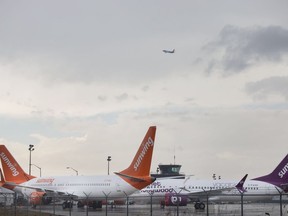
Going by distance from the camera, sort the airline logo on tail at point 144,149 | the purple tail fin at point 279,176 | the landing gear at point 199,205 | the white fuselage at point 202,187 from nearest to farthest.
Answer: the landing gear at point 199,205 < the airline logo on tail at point 144,149 < the white fuselage at point 202,187 < the purple tail fin at point 279,176

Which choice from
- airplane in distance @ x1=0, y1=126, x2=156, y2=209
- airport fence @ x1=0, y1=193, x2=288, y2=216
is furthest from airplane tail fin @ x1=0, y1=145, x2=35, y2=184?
airport fence @ x1=0, y1=193, x2=288, y2=216

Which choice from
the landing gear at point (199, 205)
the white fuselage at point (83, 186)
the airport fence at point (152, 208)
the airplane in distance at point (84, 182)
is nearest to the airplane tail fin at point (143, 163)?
the airplane in distance at point (84, 182)

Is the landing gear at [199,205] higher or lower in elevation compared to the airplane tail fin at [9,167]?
lower

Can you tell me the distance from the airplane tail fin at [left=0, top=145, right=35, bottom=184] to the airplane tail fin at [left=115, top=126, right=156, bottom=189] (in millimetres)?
14728

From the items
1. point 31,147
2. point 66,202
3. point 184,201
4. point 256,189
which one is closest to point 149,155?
point 184,201

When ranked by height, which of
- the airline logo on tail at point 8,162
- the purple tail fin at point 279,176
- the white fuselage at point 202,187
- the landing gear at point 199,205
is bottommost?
the landing gear at point 199,205

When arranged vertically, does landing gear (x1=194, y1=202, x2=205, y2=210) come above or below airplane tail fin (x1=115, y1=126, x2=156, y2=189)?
below

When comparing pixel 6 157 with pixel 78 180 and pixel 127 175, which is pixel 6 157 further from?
pixel 127 175

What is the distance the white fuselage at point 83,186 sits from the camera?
46.8 meters

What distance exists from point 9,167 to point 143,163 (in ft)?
53.9

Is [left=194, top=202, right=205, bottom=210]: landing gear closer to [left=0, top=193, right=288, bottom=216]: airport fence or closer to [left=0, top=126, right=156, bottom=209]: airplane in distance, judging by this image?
[left=0, top=193, right=288, bottom=216]: airport fence

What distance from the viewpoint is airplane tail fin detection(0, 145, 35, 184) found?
54.0 meters

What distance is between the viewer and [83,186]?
5000cm

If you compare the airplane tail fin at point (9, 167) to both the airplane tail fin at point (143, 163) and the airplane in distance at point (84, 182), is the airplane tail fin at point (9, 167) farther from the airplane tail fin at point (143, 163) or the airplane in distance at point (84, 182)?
the airplane tail fin at point (143, 163)
